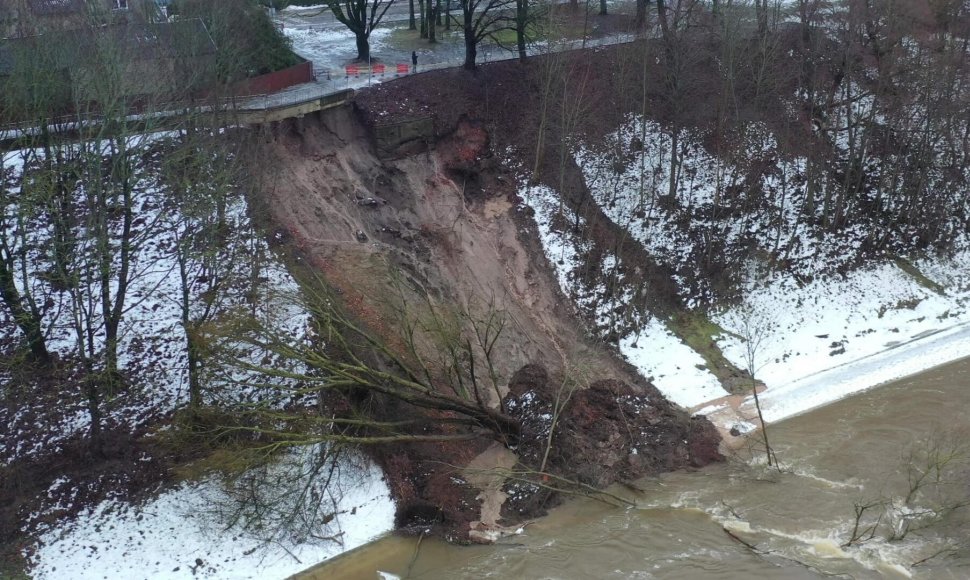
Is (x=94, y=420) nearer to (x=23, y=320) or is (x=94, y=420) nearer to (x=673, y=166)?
(x=23, y=320)

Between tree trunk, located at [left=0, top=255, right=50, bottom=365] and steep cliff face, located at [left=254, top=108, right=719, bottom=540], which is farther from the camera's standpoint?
steep cliff face, located at [left=254, top=108, right=719, bottom=540]

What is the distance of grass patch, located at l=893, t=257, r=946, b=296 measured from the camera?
2894cm

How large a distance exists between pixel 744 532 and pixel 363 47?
1047 inches

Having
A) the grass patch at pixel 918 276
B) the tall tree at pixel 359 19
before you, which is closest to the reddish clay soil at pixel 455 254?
the tall tree at pixel 359 19

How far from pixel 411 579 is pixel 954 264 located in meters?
23.7

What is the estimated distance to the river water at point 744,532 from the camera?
59.1 feet

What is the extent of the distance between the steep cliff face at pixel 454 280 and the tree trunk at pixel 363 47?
623 cm

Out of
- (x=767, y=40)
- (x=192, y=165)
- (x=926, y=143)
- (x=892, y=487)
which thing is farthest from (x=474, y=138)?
(x=892, y=487)

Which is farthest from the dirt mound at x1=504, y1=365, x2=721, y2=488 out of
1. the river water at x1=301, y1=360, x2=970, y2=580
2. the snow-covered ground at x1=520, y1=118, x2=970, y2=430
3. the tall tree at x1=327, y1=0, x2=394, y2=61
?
the tall tree at x1=327, y1=0, x2=394, y2=61

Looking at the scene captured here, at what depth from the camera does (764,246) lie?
2978 centimetres

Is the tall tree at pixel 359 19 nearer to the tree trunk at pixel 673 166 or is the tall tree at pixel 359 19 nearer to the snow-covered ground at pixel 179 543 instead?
the tree trunk at pixel 673 166

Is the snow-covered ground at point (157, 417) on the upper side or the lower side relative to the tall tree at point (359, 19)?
lower

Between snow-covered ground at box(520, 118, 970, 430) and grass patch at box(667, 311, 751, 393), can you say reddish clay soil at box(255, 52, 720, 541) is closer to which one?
snow-covered ground at box(520, 118, 970, 430)

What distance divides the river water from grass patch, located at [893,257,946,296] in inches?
308
